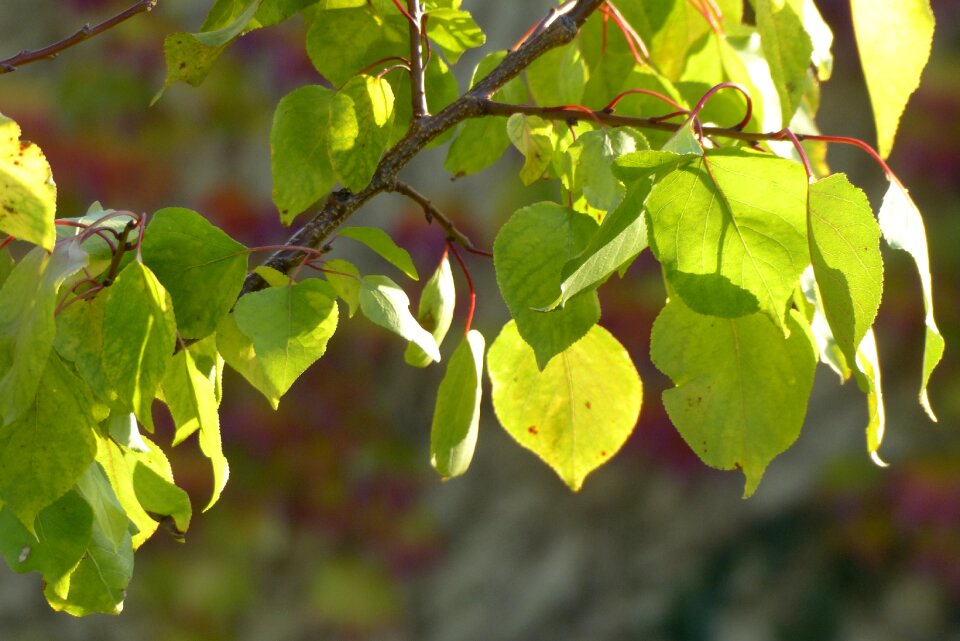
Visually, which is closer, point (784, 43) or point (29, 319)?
point (29, 319)

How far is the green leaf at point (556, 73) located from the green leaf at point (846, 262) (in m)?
0.18

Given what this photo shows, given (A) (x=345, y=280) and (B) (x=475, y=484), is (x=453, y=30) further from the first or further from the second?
(B) (x=475, y=484)

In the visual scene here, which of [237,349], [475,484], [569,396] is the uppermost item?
[237,349]

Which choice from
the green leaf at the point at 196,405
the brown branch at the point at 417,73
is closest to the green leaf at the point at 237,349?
the green leaf at the point at 196,405

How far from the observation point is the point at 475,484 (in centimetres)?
263

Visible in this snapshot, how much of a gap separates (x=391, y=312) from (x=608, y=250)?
9 centimetres

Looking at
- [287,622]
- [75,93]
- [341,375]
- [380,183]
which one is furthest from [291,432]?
[380,183]

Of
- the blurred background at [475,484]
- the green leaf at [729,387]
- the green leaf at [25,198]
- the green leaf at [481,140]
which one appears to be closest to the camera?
the green leaf at [25,198]

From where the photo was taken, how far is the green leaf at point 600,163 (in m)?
0.45

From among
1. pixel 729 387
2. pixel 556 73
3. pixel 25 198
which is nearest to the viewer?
pixel 25 198

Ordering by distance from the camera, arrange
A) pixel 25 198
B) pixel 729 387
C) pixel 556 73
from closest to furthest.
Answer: pixel 25 198, pixel 729 387, pixel 556 73

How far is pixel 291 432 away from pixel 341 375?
0.16 metres

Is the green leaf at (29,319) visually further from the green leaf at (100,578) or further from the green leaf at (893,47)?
the green leaf at (893,47)

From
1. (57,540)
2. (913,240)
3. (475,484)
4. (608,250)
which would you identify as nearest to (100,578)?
(57,540)
